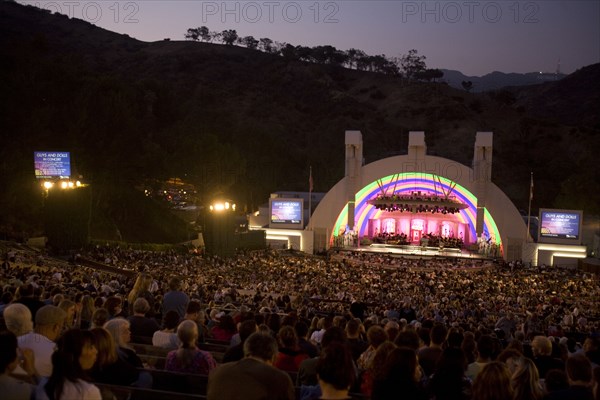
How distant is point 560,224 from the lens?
118 feet

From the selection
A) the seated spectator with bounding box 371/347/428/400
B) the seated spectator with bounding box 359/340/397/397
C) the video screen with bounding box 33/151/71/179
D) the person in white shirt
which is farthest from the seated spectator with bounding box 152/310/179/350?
the video screen with bounding box 33/151/71/179

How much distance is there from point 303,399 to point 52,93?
3767 cm

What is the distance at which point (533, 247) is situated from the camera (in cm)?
3612

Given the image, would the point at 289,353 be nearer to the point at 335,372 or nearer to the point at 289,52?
the point at 335,372

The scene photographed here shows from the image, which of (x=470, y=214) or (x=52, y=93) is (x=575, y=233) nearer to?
(x=470, y=214)

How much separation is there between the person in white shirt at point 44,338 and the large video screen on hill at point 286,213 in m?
34.2

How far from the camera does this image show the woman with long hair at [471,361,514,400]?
388 cm

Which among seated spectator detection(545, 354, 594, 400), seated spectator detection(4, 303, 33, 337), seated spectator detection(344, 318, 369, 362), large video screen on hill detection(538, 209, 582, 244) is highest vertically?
large video screen on hill detection(538, 209, 582, 244)

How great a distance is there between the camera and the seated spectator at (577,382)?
14.0ft

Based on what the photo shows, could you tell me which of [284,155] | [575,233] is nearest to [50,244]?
[575,233]

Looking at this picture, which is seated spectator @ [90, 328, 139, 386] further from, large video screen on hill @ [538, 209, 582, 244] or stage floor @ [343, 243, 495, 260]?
large video screen on hill @ [538, 209, 582, 244]

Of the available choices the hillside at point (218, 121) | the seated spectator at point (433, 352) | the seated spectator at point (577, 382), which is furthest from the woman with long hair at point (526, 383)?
the hillside at point (218, 121)

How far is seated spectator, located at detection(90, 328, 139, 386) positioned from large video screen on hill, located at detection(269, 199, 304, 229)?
34.6m

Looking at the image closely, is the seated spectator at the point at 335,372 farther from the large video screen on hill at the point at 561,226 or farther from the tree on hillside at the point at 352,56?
the tree on hillside at the point at 352,56
